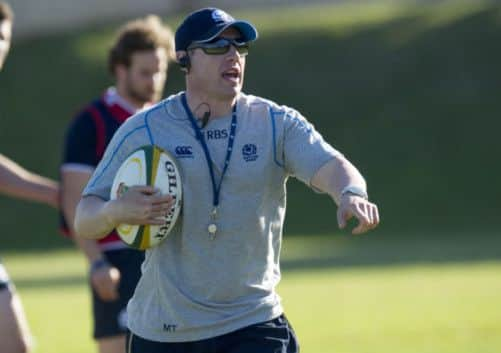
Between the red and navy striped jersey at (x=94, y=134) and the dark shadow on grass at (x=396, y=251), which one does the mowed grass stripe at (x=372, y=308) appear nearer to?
the dark shadow on grass at (x=396, y=251)

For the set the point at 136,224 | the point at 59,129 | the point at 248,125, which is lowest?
the point at 136,224

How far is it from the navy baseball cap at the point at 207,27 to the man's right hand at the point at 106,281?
205 centimetres

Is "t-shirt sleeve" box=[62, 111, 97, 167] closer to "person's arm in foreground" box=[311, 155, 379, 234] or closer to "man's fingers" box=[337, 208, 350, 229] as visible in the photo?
"person's arm in foreground" box=[311, 155, 379, 234]

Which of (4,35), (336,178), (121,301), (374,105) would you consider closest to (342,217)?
(336,178)

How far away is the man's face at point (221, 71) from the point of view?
19.3ft

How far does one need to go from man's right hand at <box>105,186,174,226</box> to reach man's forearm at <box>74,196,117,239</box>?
0.08m

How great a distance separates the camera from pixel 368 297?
16.7m

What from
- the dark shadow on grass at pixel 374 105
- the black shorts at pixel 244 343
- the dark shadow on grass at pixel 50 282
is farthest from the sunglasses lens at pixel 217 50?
the dark shadow on grass at pixel 374 105

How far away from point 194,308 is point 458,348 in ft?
19.2

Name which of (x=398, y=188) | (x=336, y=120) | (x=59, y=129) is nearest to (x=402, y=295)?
(x=398, y=188)

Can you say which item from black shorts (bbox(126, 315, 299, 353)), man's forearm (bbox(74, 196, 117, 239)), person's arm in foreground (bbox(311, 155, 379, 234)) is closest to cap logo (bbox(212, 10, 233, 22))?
person's arm in foreground (bbox(311, 155, 379, 234))

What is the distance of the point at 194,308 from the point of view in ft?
19.1

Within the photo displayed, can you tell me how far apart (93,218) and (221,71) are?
32.5 inches

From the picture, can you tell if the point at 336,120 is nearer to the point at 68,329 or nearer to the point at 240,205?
the point at 68,329
